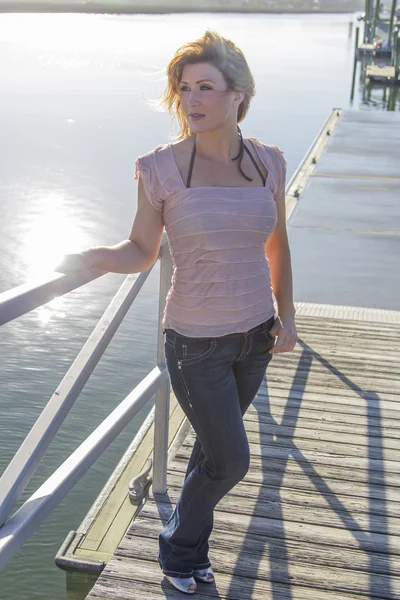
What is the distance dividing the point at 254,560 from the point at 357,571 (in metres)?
0.34

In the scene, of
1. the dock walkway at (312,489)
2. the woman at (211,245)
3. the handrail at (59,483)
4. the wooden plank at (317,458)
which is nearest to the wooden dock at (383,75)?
the dock walkway at (312,489)

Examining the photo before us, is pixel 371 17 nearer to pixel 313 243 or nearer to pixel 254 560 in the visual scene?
pixel 313 243

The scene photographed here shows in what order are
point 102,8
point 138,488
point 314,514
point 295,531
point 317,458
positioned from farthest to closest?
point 102,8, point 138,488, point 317,458, point 314,514, point 295,531

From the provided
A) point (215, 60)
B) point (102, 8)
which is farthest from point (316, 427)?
point (102, 8)

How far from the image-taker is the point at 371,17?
178ft

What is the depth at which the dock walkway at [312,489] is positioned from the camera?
2.72m

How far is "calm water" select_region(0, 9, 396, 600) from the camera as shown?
Answer: 5883 mm

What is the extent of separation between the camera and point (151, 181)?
228 centimetres

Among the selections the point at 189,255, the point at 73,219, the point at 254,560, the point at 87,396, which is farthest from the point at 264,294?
the point at 73,219

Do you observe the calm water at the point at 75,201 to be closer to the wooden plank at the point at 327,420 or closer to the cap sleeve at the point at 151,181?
the cap sleeve at the point at 151,181

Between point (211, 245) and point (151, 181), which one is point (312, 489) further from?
point (151, 181)

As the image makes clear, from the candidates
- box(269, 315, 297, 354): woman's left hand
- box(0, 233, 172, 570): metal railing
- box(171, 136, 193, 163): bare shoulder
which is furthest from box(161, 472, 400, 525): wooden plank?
box(171, 136, 193, 163): bare shoulder

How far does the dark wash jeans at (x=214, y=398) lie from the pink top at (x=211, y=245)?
0.05m

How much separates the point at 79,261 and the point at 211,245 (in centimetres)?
35
